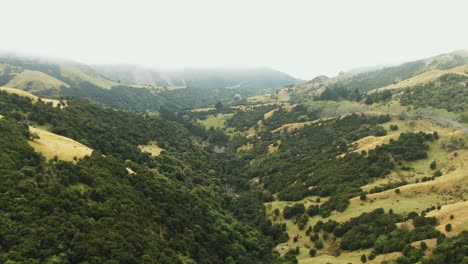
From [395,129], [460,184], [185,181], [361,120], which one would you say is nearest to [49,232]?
[185,181]

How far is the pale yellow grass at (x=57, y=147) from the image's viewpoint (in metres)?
92.6

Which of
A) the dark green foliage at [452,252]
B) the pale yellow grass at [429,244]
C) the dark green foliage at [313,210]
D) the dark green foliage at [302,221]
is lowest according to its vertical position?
the dark green foliage at [302,221]

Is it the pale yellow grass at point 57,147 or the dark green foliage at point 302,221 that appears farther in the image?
the dark green foliage at point 302,221

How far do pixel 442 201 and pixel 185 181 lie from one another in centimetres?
7499

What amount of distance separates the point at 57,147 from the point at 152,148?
2756 inches

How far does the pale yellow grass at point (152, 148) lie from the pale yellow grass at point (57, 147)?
51537 millimetres

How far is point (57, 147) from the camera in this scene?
96938 millimetres

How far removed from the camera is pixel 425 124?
164m

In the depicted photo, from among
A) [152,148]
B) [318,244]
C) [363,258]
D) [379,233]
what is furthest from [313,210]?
[152,148]

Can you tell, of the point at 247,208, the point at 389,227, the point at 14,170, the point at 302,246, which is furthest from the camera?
the point at 247,208

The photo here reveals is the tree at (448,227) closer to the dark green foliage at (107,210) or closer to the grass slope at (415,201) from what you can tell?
the grass slope at (415,201)

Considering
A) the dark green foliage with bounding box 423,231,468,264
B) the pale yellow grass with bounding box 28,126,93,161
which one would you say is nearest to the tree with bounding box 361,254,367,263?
the dark green foliage with bounding box 423,231,468,264

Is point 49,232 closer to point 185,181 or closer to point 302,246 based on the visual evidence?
point 302,246

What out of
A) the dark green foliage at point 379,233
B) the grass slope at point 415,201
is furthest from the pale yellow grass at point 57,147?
the dark green foliage at point 379,233
